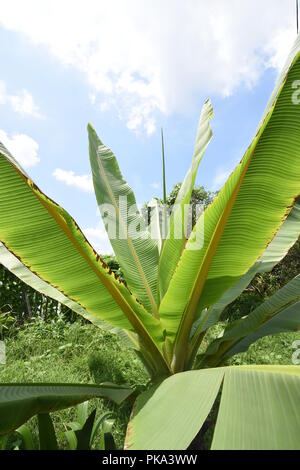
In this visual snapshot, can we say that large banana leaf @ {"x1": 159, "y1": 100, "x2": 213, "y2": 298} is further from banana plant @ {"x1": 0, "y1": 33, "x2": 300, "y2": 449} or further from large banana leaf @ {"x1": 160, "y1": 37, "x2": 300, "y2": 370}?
large banana leaf @ {"x1": 160, "y1": 37, "x2": 300, "y2": 370}

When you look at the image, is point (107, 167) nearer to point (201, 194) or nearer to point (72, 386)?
point (72, 386)

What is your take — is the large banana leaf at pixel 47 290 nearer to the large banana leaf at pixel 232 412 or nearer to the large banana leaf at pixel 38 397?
the large banana leaf at pixel 38 397

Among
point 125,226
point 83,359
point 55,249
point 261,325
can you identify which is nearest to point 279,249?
point 261,325

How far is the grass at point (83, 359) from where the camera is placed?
174 centimetres

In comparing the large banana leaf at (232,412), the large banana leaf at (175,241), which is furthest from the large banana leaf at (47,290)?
the large banana leaf at (232,412)

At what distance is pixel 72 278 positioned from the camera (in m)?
0.96

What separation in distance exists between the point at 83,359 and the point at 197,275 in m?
1.88

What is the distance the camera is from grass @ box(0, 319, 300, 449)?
5.71ft

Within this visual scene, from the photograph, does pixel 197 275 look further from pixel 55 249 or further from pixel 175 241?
pixel 55 249

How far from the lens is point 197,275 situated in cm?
95

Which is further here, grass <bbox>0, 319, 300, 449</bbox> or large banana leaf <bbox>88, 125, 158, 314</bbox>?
grass <bbox>0, 319, 300, 449</bbox>

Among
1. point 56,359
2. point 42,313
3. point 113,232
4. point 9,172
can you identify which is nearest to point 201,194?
point 42,313

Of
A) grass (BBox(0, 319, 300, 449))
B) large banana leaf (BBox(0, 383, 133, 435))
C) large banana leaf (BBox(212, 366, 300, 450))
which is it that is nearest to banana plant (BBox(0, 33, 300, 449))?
large banana leaf (BBox(212, 366, 300, 450))

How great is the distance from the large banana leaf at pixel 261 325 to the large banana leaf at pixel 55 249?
32cm
